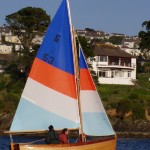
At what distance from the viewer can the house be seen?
11119 cm

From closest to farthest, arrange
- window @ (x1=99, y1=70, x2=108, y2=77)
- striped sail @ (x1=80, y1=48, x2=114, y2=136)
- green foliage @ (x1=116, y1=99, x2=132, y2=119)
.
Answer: striped sail @ (x1=80, y1=48, x2=114, y2=136) → green foliage @ (x1=116, y1=99, x2=132, y2=119) → window @ (x1=99, y1=70, x2=108, y2=77)

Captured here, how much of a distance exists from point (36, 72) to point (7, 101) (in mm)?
47786

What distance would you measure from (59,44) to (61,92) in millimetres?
2102

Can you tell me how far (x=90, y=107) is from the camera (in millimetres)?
29953

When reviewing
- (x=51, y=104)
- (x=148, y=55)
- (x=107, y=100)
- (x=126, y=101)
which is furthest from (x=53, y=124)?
(x=148, y=55)

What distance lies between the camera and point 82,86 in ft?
98.6

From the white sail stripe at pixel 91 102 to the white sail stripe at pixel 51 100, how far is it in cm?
56

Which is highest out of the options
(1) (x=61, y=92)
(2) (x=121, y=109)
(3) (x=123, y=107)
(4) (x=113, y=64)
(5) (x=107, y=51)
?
(5) (x=107, y=51)

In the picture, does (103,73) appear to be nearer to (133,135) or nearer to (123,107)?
(123,107)

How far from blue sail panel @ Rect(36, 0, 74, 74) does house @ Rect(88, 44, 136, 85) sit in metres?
77.0

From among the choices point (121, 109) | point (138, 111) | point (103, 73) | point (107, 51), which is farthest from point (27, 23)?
point (138, 111)

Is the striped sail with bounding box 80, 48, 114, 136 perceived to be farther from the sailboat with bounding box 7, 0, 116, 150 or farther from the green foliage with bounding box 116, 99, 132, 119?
the green foliage with bounding box 116, 99, 132, 119

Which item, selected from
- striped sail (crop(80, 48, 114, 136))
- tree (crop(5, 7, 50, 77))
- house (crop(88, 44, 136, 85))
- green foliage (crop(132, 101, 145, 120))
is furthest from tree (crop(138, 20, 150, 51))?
striped sail (crop(80, 48, 114, 136))

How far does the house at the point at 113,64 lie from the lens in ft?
365
